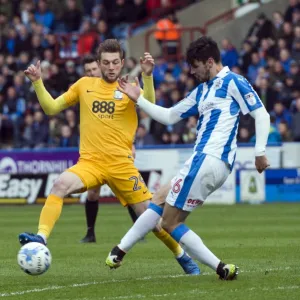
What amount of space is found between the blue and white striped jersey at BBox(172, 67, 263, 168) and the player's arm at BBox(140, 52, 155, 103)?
895 millimetres

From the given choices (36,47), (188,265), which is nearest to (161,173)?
(36,47)

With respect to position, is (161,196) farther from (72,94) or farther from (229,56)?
(229,56)

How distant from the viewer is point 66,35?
104 ft

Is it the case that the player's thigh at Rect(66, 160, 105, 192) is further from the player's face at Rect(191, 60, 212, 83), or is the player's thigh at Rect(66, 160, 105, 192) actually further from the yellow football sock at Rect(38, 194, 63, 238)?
the player's face at Rect(191, 60, 212, 83)

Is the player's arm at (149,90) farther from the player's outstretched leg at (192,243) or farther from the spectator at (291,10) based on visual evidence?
the spectator at (291,10)

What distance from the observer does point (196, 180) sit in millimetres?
Answer: 9250

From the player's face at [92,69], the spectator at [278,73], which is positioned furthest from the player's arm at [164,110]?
the spectator at [278,73]

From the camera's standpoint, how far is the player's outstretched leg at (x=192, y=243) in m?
9.38

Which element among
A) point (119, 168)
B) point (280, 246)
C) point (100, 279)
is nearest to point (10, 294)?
point (100, 279)

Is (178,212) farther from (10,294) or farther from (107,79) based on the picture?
(107,79)

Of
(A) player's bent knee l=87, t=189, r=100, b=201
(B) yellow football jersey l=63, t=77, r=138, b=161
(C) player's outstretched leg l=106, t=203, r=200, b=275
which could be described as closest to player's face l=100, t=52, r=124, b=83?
(B) yellow football jersey l=63, t=77, r=138, b=161

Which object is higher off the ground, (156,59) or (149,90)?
(156,59)

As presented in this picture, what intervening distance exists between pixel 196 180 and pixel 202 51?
1125 millimetres

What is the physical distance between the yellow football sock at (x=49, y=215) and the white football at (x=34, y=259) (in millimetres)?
→ 462
